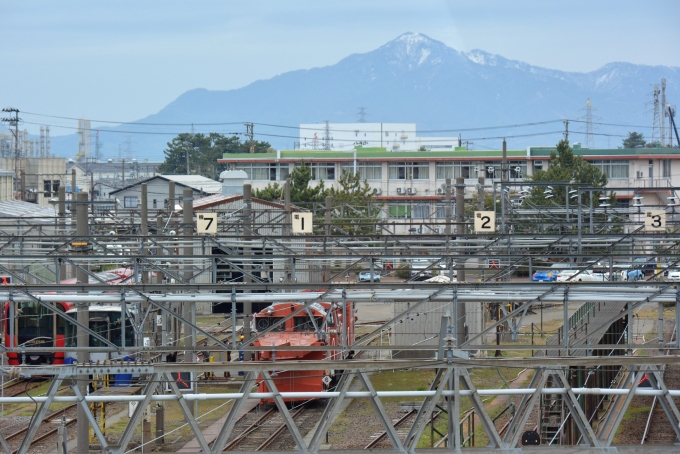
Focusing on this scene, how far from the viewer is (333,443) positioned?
15.6 m

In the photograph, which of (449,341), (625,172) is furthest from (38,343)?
(625,172)

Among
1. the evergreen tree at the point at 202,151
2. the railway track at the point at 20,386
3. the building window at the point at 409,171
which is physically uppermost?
the evergreen tree at the point at 202,151

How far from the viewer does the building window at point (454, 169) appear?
5672 centimetres

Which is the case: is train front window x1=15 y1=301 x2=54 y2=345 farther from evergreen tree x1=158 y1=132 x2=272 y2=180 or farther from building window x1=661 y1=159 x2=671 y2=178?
evergreen tree x1=158 y1=132 x2=272 y2=180

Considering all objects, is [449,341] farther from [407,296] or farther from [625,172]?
[625,172]

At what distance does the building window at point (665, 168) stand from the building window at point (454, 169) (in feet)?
36.8

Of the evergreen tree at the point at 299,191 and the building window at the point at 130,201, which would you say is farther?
the building window at the point at 130,201

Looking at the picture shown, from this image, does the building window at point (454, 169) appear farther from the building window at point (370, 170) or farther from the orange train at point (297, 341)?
the orange train at point (297, 341)

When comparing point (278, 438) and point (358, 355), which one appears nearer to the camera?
point (278, 438)

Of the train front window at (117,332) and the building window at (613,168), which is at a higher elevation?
the building window at (613,168)

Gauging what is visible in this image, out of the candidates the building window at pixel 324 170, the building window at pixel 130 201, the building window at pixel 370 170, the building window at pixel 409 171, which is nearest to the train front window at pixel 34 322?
the building window at pixel 130 201

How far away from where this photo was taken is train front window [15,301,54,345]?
22000mm

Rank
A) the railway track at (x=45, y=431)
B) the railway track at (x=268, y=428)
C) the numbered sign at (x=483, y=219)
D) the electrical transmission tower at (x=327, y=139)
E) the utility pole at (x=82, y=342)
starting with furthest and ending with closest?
the electrical transmission tower at (x=327, y=139), the numbered sign at (x=483, y=219), the railway track at (x=45, y=431), the railway track at (x=268, y=428), the utility pole at (x=82, y=342)

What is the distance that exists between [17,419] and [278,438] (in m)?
5.49
